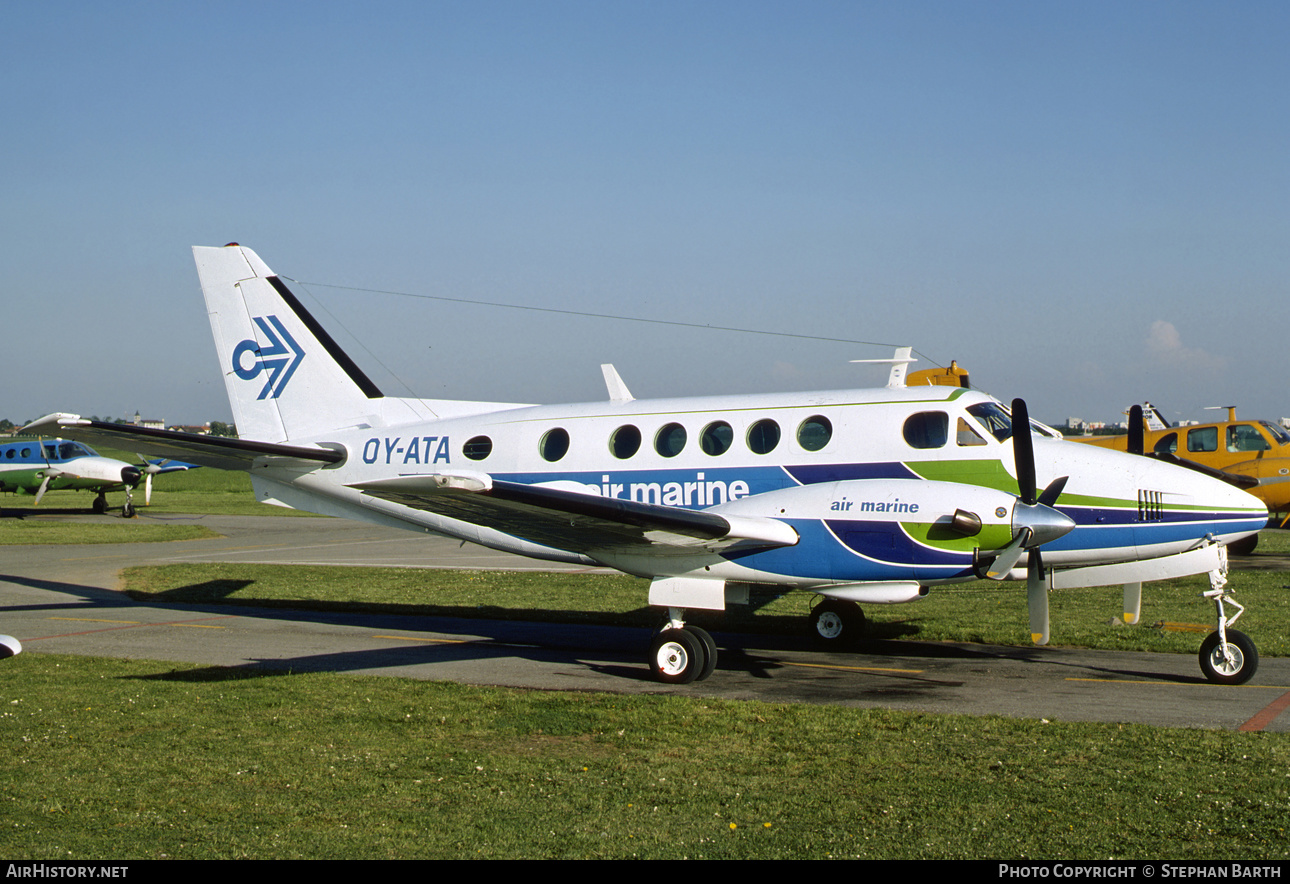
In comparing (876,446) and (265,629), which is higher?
(876,446)

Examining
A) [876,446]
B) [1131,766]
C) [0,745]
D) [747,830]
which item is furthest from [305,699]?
[1131,766]

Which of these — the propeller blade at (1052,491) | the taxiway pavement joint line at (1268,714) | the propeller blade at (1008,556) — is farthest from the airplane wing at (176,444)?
the taxiway pavement joint line at (1268,714)

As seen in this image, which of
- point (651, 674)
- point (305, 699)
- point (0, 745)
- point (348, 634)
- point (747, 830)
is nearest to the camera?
point (747, 830)

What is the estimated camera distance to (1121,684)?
1105 centimetres

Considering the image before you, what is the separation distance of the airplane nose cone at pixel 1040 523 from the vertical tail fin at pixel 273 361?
356 inches

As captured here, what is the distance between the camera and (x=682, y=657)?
11.5m

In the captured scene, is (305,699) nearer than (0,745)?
No

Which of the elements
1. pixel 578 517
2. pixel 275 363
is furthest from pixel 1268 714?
pixel 275 363

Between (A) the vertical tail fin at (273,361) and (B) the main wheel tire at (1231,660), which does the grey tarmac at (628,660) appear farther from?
(A) the vertical tail fin at (273,361)

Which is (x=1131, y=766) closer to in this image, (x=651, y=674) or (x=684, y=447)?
(x=651, y=674)

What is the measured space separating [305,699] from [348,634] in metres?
4.64

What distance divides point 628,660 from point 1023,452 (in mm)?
5428

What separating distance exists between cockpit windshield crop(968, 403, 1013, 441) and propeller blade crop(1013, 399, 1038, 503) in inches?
32.3

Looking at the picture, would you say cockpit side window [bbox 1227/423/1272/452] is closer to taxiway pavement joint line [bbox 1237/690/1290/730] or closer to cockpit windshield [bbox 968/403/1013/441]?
cockpit windshield [bbox 968/403/1013/441]
